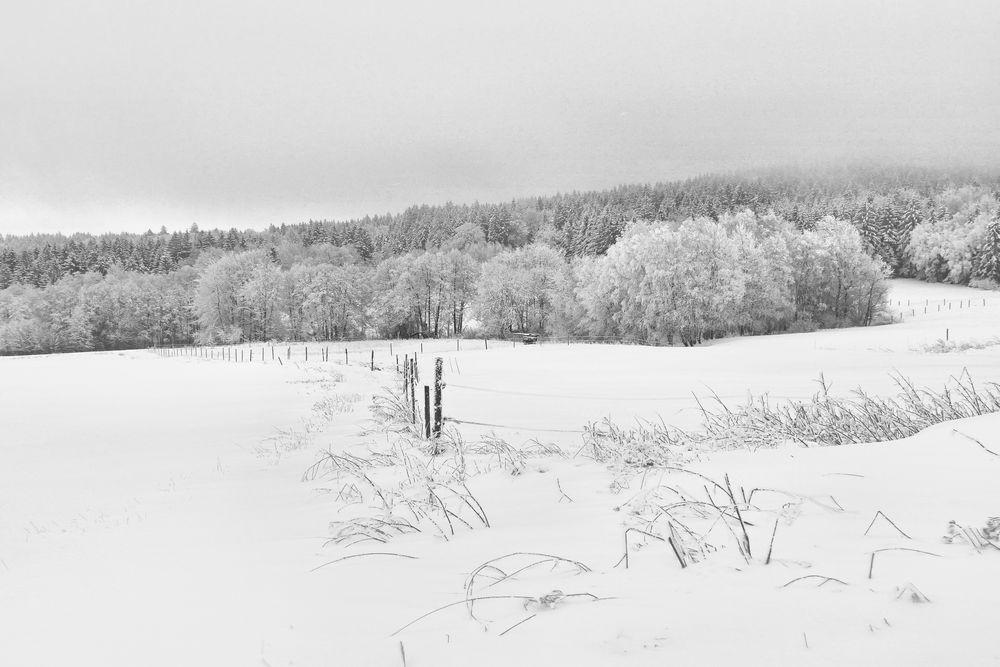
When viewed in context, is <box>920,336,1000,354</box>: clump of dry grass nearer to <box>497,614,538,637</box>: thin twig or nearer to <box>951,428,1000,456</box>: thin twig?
<box>951,428,1000,456</box>: thin twig

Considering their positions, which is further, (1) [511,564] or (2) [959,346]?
(2) [959,346]

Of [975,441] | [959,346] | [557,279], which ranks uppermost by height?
[557,279]

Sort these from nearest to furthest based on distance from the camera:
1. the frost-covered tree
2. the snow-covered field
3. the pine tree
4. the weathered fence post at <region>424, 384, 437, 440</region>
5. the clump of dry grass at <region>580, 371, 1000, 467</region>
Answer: the snow-covered field
the clump of dry grass at <region>580, 371, 1000, 467</region>
the weathered fence post at <region>424, 384, 437, 440</region>
the frost-covered tree
the pine tree

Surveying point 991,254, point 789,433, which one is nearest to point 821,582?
point 789,433

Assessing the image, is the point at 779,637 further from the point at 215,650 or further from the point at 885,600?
the point at 215,650

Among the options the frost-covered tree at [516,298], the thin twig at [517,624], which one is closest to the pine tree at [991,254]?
the frost-covered tree at [516,298]

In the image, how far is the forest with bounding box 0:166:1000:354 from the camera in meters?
50.6

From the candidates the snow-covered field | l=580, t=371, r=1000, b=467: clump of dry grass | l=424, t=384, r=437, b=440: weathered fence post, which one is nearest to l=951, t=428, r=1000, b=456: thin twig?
the snow-covered field

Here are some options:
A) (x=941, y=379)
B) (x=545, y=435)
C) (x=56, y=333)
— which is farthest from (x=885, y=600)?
(x=56, y=333)

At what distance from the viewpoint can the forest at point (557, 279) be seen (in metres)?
50.6

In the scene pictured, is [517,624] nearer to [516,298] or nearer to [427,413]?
[427,413]

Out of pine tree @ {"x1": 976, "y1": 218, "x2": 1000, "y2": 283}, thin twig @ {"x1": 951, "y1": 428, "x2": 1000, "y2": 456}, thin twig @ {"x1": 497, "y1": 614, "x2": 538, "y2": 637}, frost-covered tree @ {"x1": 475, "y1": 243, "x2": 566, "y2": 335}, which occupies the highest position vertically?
pine tree @ {"x1": 976, "y1": 218, "x2": 1000, "y2": 283}

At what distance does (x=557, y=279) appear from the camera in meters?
60.6

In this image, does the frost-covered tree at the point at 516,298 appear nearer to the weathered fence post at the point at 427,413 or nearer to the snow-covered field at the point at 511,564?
the weathered fence post at the point at 427,413
